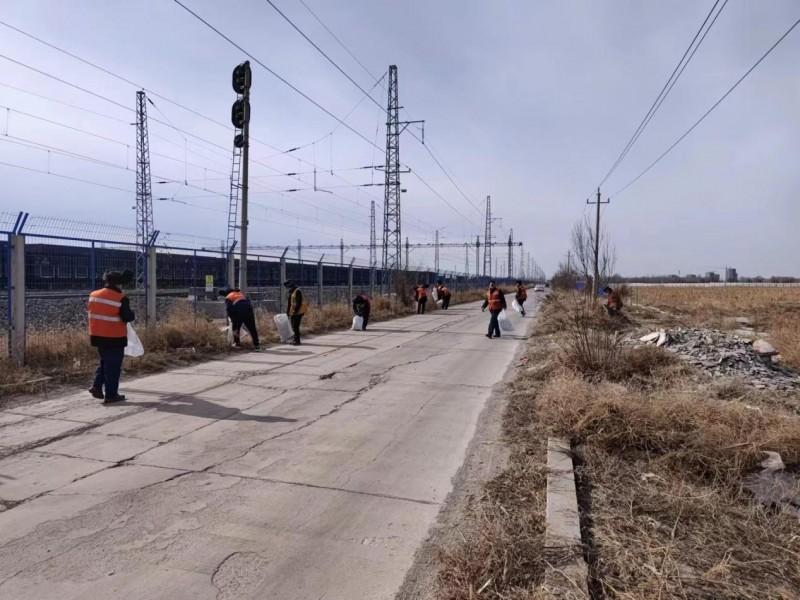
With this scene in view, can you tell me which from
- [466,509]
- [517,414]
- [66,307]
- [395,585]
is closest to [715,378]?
[517,414]

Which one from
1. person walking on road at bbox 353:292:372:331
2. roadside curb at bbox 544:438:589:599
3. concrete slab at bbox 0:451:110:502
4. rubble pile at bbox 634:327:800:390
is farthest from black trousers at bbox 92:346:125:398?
person walking on road at bbox 353:292:372:331

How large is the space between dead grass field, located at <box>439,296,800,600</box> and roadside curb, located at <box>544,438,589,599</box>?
70mm

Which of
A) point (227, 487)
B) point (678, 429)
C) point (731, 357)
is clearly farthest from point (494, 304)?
point (227, 487)

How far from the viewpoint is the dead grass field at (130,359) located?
873 centimetres

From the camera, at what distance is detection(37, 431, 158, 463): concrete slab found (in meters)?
5.37

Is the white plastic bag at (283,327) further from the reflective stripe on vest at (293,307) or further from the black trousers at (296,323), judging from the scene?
the reflective stripe on vest at (293,307)

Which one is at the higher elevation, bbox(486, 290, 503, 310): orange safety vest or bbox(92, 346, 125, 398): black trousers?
bbox(486, 290, 503, 310): orange safety vest

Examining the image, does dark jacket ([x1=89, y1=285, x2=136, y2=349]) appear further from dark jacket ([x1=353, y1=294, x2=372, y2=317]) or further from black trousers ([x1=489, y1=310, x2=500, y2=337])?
dark jacket ([x1=353, y1=294, x2=372, y2=317])

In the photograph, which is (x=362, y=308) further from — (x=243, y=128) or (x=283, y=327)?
(x=243, y=128)

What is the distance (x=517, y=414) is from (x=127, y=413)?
488 cm

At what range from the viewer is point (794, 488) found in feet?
14.9

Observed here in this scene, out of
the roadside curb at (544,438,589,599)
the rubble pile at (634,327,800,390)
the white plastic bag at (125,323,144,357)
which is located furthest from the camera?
the rubble pile at (634,327,800,390)

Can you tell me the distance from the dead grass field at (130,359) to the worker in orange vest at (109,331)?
1520 millimetres

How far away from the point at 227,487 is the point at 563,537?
2.67 meters
